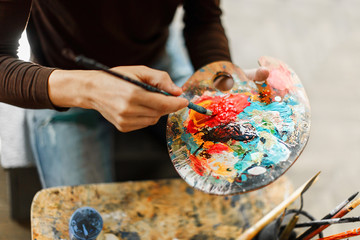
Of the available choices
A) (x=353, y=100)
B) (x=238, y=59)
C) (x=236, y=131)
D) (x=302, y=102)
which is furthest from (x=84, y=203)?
(x=353, y=100)

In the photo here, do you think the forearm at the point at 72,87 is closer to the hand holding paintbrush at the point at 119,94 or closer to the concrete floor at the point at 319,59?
the hand holding paintbrush at the point at 119,94

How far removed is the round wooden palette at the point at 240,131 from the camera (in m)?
0.56

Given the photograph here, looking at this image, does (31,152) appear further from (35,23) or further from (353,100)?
(353,100)

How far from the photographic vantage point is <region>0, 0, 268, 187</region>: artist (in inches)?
20.9

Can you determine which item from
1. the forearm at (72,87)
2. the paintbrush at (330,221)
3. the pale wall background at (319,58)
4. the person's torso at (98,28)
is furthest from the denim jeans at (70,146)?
the pale wall background at (319,58)

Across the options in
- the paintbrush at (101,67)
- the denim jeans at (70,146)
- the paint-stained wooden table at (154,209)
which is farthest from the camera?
the denim jeans at (70,146)

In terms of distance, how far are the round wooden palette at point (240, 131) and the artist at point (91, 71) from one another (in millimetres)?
90

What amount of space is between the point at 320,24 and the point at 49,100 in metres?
1.36

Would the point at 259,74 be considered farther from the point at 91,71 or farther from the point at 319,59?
the point at 319,59

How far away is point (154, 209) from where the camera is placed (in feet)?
2.24

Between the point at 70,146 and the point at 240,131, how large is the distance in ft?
1.47

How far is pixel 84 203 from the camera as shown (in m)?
0.66

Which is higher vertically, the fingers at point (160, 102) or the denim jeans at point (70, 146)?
the fingers at point (160, 102)

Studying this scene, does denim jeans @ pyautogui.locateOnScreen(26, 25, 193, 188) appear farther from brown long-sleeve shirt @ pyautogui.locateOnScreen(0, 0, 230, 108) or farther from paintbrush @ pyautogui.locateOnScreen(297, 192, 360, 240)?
paintbrush @ pyautogui.locateOnScreen(297, 192, 360, 240)
